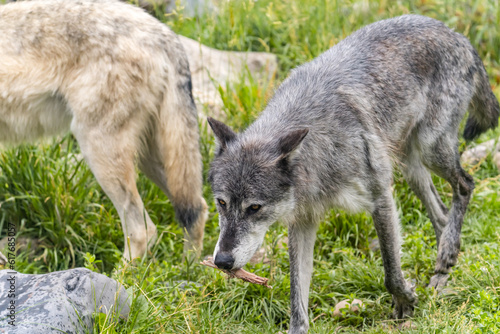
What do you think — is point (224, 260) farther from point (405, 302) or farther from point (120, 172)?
point (120, 172)

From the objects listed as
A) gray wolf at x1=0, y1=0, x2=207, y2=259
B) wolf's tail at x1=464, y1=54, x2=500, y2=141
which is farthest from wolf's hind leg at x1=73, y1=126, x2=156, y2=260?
wolf's tail at x1=464, y1=54, x2=500, y2=141

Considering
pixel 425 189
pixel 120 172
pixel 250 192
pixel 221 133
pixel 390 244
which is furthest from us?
pixel 425 189

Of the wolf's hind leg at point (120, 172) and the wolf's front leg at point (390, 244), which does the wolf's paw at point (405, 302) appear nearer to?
the wolf's front leg at point (390, 244)

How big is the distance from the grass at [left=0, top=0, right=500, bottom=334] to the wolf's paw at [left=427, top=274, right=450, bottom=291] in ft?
0.19

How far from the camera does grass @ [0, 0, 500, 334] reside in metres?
3.71

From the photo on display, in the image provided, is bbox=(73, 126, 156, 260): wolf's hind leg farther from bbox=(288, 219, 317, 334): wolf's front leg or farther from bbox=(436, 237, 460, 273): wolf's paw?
bbox=(436, 237, 460, 273): wolf's paw

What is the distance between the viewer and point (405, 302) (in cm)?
402

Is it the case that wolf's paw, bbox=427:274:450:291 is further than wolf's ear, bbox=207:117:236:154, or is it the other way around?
wolf's paw, bbox=427:274:450:291

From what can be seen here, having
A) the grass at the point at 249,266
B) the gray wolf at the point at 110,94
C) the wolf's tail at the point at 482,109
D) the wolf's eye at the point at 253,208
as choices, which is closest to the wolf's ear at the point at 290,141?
the wolf's eye at the point at 253,208

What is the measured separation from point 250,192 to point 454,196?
218cm

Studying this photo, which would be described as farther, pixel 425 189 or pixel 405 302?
pixel 425 189

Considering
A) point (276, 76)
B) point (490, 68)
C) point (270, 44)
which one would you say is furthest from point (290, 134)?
point (490, 68)

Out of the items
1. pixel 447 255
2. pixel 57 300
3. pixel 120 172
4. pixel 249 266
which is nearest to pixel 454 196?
pixel 447 255

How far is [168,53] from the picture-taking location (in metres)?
4.74
